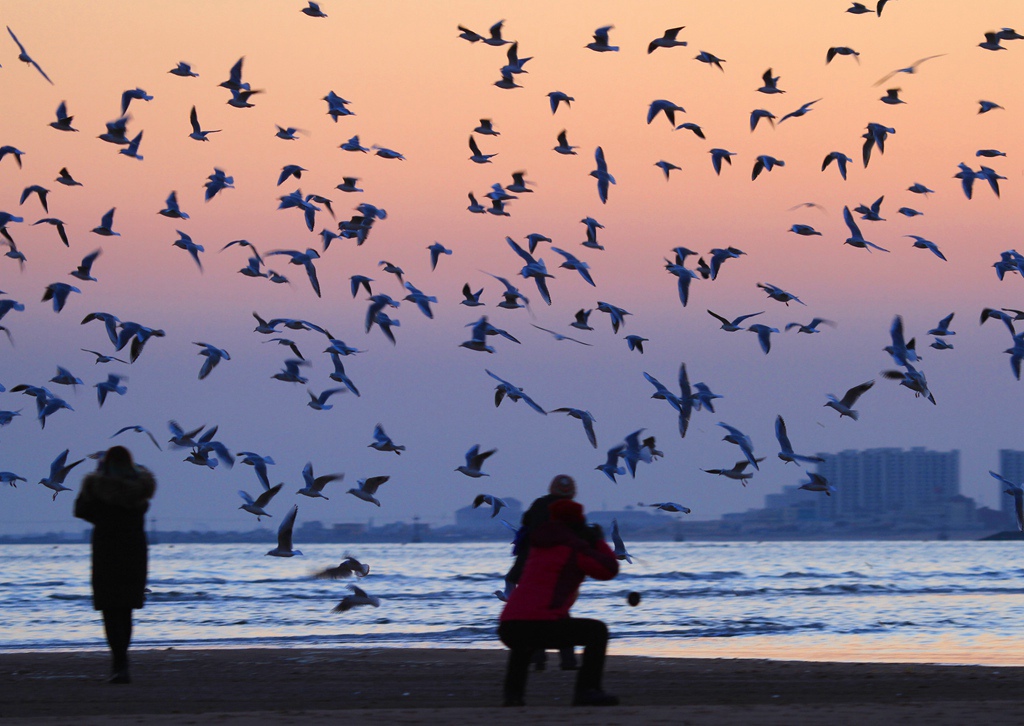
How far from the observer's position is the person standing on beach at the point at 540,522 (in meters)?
10.2

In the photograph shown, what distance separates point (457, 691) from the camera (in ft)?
36.9

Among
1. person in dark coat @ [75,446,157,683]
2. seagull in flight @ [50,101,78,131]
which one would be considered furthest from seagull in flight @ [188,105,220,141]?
person in dark coat @ [75,446,157,683]

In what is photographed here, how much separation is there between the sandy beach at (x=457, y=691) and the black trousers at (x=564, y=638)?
0.92ft

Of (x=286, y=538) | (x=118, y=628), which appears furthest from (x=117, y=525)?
(x=286, y=538)

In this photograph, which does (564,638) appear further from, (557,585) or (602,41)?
(602,41)

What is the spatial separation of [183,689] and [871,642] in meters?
11.2

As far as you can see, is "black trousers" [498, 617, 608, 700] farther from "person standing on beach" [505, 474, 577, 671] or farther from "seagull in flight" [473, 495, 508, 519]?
"seagull in flight" [473, 495, 508, 519]

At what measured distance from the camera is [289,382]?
2417cm

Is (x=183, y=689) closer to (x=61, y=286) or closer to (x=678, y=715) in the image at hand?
(x=678, y=715)

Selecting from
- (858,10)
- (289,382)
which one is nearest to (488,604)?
(289,382)

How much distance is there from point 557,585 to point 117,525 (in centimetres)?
330

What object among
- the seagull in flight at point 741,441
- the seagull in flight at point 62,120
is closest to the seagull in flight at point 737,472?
the seagull in flight at point 741,441

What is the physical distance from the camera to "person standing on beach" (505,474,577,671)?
1020 cm

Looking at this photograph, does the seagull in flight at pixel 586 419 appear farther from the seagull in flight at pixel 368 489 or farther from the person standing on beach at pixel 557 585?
the person standing on beach at pixel 557 585
